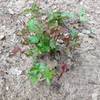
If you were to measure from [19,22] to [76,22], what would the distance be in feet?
1.94

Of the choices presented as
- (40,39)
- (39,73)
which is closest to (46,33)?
(40,39)

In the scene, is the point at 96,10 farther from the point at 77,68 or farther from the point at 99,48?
the point at 77,68

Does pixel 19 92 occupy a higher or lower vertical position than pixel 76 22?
lower

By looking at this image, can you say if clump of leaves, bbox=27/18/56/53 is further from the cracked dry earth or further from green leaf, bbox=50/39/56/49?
the cracked dry earth

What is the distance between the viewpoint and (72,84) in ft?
9.23

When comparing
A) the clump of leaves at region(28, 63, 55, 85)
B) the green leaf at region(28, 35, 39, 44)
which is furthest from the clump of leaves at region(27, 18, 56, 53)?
the clump of leaves at region(28, 63, 55, 85)

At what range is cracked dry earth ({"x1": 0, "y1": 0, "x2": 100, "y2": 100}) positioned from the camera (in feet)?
9.11

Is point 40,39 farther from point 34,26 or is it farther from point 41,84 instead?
point 41,84

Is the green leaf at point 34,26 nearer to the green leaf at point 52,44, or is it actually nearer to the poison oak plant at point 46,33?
the poison oak plant at point 46,33

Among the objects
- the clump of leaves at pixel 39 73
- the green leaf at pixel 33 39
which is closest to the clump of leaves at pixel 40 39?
the green leaf at pixel 33 39

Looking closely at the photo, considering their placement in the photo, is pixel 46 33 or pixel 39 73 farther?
pixel 46 33

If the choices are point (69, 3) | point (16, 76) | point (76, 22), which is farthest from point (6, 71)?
point (69, 3)

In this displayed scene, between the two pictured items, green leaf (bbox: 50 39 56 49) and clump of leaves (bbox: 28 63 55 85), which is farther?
green leaf (bbox: 50 39 56 49)

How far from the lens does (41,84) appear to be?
9.20 feet
